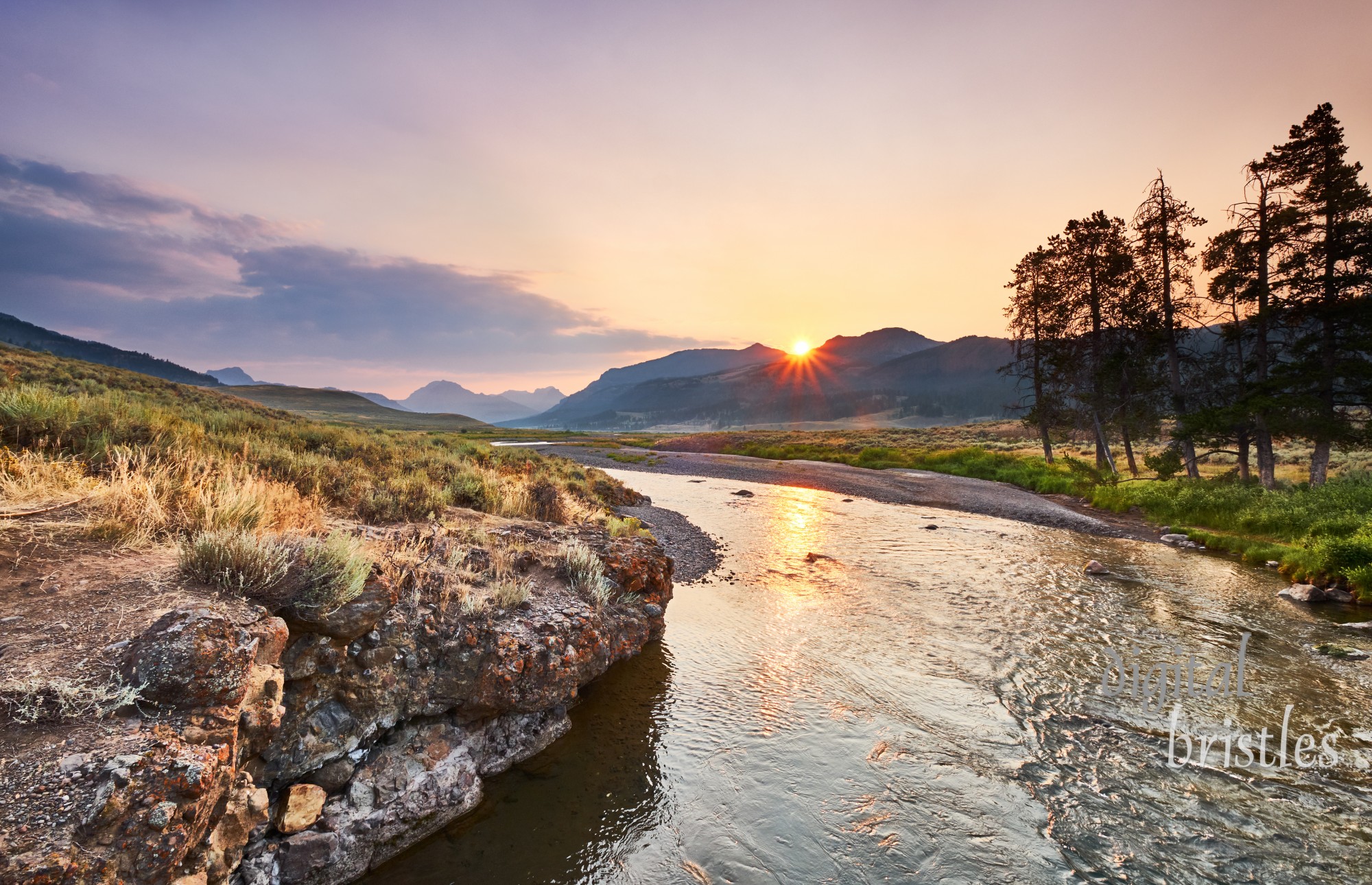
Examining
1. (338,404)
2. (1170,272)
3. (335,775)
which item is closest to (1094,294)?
(1170,272)

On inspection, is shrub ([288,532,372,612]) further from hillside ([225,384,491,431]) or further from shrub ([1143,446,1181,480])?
hillside ([225,384,491,431])

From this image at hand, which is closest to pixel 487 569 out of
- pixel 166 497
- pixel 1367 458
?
pixel 166 497

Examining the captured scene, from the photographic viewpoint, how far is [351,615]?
5.74 metres

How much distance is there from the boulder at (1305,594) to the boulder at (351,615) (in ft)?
60.8

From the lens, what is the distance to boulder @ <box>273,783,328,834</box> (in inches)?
185

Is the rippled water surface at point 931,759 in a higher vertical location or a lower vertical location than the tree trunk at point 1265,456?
lower

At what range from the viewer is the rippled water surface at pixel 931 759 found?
A: 522 cm

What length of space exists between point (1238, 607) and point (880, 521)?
1160 centimetres

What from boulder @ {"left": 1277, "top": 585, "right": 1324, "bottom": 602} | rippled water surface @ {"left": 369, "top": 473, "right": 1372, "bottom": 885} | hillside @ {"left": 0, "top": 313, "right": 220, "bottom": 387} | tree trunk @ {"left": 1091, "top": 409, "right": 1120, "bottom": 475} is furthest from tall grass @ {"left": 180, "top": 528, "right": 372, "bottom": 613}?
hillside @ {"left": 0, "top": 313, "right": 220, "bottom": 387}

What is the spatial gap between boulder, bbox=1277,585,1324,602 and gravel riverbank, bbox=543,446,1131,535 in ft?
23.7

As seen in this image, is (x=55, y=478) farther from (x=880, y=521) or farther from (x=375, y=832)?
(x=880, y=521)

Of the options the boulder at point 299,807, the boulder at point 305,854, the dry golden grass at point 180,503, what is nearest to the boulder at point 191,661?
the boulder at point 299,807

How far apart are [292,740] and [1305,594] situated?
759 inches

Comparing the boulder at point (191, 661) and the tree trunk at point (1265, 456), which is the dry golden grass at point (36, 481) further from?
the tree trunk at point (1265, 456)
